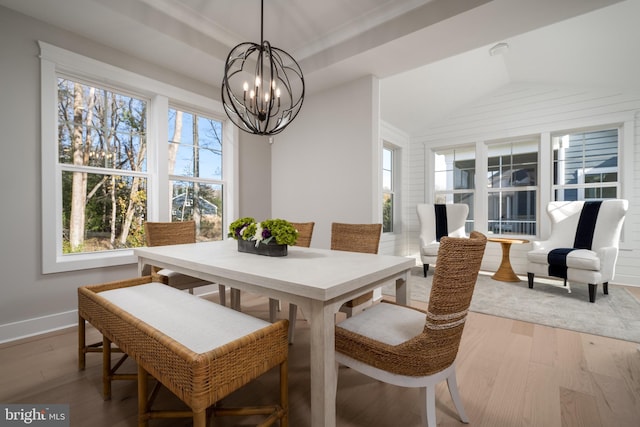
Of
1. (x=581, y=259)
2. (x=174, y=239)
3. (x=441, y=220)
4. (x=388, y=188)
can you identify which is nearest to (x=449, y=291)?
(x=174, y=239)

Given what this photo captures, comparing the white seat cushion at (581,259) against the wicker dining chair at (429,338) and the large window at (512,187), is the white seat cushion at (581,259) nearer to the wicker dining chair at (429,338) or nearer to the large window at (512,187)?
the large window at (512,187)

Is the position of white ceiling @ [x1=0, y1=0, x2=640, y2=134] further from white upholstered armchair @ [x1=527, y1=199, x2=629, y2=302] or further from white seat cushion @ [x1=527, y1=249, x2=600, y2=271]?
white seat cushion @ [x1=527, y1=249, x2=600, y2=271]

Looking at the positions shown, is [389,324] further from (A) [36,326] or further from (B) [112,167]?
(B) [112,167]

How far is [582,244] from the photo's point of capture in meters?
3.67

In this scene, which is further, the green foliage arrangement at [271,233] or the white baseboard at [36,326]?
the white baseboard at [36,326]

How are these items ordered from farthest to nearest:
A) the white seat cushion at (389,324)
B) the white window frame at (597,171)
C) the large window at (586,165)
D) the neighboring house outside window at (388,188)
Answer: the neighboring house outside window at (388,188) < the large window at (586,165) < the white window frame at (597,171) < the white seat cushion at (389,324)

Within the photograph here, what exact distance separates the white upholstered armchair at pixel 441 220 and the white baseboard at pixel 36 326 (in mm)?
4524

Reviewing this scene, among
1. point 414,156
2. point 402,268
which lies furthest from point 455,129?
point 402,268

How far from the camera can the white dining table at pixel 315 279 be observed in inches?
42.8

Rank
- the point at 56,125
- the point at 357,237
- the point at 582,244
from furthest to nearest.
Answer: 1. the point at 582,244
2. the point at 56,125
3. the point at 357,237

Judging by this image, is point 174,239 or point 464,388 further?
point 174,239

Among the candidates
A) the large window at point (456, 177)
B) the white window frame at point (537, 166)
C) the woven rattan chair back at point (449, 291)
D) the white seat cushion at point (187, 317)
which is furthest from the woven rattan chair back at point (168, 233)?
the white window frame at point (537, 166)

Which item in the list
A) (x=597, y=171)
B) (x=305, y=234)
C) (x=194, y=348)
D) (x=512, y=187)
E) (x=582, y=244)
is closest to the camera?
(x=194, y=348)

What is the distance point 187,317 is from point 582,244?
467 centimetres
